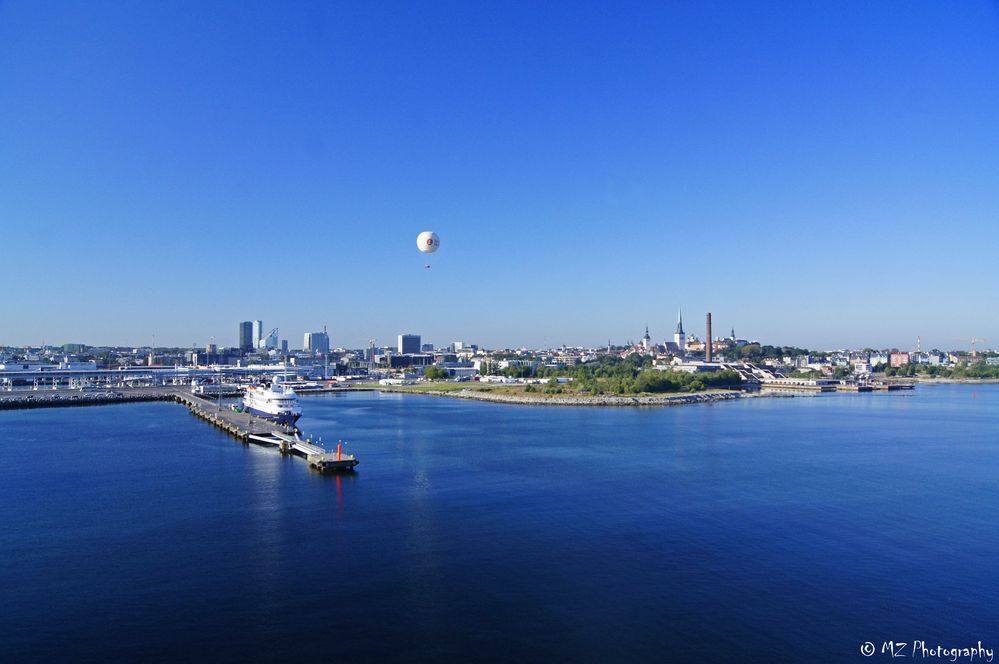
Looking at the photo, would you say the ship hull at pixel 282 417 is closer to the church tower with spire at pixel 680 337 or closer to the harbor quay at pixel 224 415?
the harbor quay at pixel 224 415

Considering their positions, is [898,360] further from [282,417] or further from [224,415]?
[224,415]

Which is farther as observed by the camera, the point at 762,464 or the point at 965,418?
the point at 965,418

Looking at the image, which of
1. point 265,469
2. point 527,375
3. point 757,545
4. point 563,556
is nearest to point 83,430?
point 265,469

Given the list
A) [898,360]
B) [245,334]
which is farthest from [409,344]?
[898,360]

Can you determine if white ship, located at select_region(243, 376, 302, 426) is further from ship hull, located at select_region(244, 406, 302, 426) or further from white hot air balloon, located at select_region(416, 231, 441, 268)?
white hot air balloon, located at select_region(416, 231, 441, 268)

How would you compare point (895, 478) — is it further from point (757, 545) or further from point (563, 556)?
point (563, 556)

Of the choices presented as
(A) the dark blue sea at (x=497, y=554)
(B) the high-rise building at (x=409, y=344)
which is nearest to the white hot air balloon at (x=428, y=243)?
(A) the dark blue sea at (x=497, y=554)
